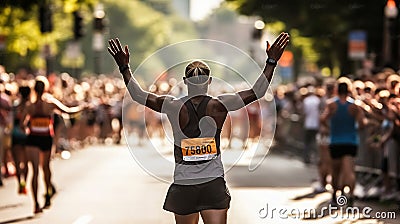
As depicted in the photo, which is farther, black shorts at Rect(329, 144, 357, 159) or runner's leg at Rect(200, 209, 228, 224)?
black shorts at Rect(329, 144, 357, 159)

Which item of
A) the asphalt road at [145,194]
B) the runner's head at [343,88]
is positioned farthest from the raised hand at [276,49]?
the runner's head at [343,88]

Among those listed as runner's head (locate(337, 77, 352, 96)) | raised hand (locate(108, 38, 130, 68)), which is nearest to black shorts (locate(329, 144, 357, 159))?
runner's head (locate(337, 77, 352, 96))

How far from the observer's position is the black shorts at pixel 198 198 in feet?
30.6

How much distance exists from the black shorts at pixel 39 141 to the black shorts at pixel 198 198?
23.6 ft

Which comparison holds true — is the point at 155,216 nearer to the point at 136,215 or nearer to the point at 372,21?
the point at 136,215

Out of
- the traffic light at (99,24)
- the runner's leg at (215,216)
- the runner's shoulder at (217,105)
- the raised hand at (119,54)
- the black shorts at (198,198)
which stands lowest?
the runner's leg at (215,216)

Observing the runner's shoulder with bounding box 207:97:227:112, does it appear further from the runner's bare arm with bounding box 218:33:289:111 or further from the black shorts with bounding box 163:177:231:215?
the black shorts with bounding box 163:177:231:215

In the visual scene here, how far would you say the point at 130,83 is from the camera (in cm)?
941

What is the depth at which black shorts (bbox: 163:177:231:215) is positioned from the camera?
30.6ft

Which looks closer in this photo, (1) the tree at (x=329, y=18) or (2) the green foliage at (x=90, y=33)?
(1) the tree at (x=329, y=18)

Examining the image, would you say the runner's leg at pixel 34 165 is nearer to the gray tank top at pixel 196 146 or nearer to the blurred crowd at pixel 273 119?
the blurred crowd at pixel 273 119

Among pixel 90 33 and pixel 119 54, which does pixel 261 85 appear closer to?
pixel 119 54

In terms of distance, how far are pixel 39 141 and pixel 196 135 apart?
7.24 metres

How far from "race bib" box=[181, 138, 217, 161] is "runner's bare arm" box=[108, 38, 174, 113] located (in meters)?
0.35
